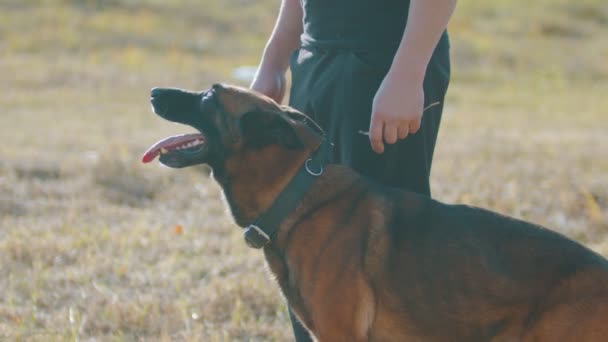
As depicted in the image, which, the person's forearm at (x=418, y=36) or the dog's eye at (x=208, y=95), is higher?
the person's forearm at (x=418, y=36)

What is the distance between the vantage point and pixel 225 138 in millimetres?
3320

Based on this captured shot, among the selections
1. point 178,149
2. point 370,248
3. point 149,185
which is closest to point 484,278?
point 370,248

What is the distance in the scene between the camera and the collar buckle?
325 centimetres

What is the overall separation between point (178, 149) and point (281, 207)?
42cm

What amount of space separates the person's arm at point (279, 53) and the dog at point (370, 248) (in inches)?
19.9

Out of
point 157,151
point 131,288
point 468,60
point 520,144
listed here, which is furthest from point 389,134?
point 468,60

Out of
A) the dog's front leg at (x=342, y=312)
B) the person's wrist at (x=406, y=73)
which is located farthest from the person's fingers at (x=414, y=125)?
the dog's front leg at (x=342, y=312)

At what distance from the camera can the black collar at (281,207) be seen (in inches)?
128

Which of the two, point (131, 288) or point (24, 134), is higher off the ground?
point (131, 288)

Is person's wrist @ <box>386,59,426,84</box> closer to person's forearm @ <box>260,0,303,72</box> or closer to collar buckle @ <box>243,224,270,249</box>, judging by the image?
collar buckle @ <box>243,224,270,249</box>

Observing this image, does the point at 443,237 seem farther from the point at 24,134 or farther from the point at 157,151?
the point at 24,134

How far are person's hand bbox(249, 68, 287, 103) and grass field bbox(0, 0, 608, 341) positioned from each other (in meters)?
1.27

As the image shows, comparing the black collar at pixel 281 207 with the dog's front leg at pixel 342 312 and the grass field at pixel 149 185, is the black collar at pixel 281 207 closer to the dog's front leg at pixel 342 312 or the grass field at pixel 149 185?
the dog's front leg at pixel 342 312

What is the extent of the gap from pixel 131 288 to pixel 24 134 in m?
6.10
